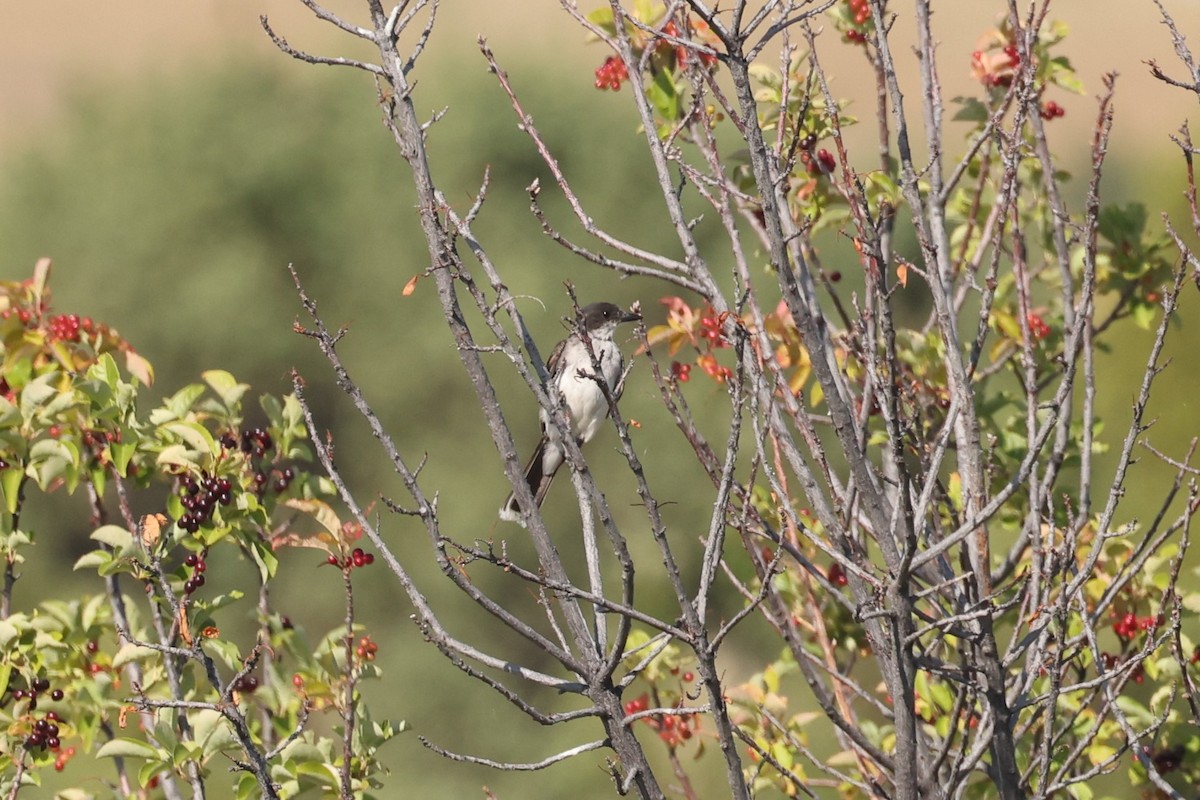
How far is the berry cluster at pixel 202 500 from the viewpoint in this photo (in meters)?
3.64

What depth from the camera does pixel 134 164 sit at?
69.5 ft

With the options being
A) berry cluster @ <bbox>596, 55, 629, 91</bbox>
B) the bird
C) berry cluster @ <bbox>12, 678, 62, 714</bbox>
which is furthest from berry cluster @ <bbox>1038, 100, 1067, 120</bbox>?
berry cluster @ <bbox>12, 678, 62, 714</bbox>

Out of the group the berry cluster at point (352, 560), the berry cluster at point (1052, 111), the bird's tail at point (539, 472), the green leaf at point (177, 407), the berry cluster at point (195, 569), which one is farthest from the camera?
the bird's tail at point (539, 472)

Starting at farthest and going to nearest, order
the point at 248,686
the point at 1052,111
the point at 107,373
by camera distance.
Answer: the point at 1052,111, the point at 248,686, the point at 107,373

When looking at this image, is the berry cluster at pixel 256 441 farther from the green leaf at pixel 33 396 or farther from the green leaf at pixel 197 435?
the green leaf at pixel 33 396

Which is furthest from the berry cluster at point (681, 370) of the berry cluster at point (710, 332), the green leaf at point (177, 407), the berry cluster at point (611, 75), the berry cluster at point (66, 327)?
the berry cluster at point (66, 327)

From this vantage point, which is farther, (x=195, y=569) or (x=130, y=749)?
(x=195, y=569)

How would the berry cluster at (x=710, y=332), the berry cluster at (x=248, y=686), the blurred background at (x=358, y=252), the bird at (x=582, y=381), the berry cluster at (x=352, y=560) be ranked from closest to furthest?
the berry cluster at (x=352, y=560) → the berry cluster at (x=248, y=686) → the berry cluster at (x=710, y=332) → the bird at (x=582, y=381) → the blurred background at (x=358, y=252)

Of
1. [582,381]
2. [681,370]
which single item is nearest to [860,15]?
[681,370]

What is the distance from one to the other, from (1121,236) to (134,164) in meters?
18.5

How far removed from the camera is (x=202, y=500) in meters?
3.64

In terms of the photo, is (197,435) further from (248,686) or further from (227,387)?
(248,686)

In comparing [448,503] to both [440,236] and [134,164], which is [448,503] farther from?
[440,236]

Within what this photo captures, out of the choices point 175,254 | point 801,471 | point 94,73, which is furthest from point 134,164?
point 801,471
